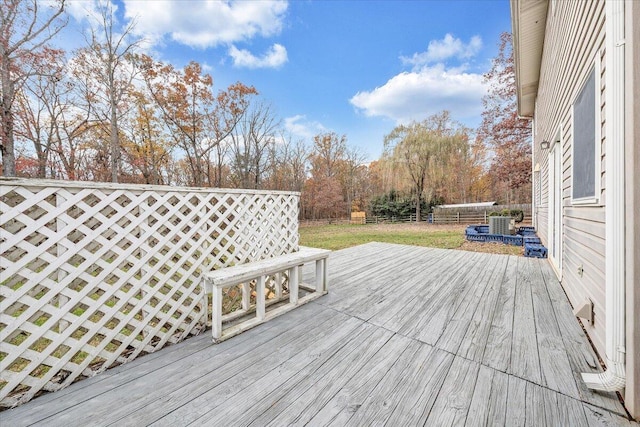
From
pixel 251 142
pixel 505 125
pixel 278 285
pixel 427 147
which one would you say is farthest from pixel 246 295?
pixel 427 147

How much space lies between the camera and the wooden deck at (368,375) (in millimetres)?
1227

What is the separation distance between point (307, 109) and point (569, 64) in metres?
13.3

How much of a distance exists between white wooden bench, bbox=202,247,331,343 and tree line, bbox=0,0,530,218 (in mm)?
7691

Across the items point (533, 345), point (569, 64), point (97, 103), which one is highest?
point (97, 103)

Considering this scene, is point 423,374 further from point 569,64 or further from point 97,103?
point 97,103

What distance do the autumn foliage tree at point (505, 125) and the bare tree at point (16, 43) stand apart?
15.8 metres

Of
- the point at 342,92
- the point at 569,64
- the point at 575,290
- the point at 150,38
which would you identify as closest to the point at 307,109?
the point at 342,92

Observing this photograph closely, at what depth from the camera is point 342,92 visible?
13.7m

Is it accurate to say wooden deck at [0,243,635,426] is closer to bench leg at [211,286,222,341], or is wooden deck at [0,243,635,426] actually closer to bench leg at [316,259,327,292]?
bench leg at [211,286,222,341]

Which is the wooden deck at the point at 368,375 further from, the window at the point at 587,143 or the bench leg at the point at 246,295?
the window at the point at 587,143

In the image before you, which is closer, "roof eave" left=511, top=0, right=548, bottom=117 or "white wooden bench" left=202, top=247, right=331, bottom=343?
"white wooden bench" left=202, top=247, right=331, bottom=343

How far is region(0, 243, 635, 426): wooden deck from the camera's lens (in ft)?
4.02

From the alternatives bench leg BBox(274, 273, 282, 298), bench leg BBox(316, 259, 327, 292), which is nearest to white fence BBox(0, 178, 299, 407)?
bench leg BBox(274, 273, 282, 298)

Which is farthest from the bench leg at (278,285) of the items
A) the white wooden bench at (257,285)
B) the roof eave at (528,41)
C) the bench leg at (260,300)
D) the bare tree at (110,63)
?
the bare tree at (110,63)
